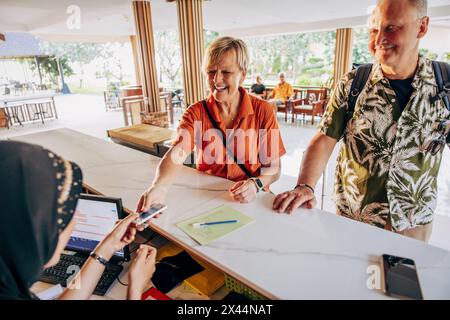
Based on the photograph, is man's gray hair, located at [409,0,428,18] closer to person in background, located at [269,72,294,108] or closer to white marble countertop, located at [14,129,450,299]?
white marble countertop, located at [14,129,450,299]

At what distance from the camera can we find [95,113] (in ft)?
39.0

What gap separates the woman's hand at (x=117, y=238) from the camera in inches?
40.9

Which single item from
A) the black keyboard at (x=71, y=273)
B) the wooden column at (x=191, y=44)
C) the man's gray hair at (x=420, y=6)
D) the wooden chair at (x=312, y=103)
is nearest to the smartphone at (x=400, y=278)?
the man's gray hair at (x=420, y=6)

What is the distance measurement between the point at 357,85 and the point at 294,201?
2.12 feet

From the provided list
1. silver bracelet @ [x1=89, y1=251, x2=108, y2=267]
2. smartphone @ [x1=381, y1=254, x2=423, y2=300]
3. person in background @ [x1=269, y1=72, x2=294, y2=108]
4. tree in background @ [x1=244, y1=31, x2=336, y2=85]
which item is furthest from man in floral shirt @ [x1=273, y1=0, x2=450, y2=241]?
tree in background @ [x1=244, y1=31, x2=336, y2=85]

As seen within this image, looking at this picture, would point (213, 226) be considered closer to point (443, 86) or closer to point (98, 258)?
point (98, 258)

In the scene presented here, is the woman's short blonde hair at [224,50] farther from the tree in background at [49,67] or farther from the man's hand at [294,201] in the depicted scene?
the tree in background at [49,67]

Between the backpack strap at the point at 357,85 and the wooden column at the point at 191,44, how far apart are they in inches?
165

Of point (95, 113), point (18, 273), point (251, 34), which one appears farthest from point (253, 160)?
point (95, 113)

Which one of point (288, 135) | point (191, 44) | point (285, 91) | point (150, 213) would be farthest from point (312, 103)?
point (150, 213)

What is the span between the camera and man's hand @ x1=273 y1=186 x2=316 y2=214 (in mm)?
1231

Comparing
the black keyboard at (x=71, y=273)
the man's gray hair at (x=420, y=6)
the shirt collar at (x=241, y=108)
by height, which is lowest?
the black keyboard at (x=71, y=273)
